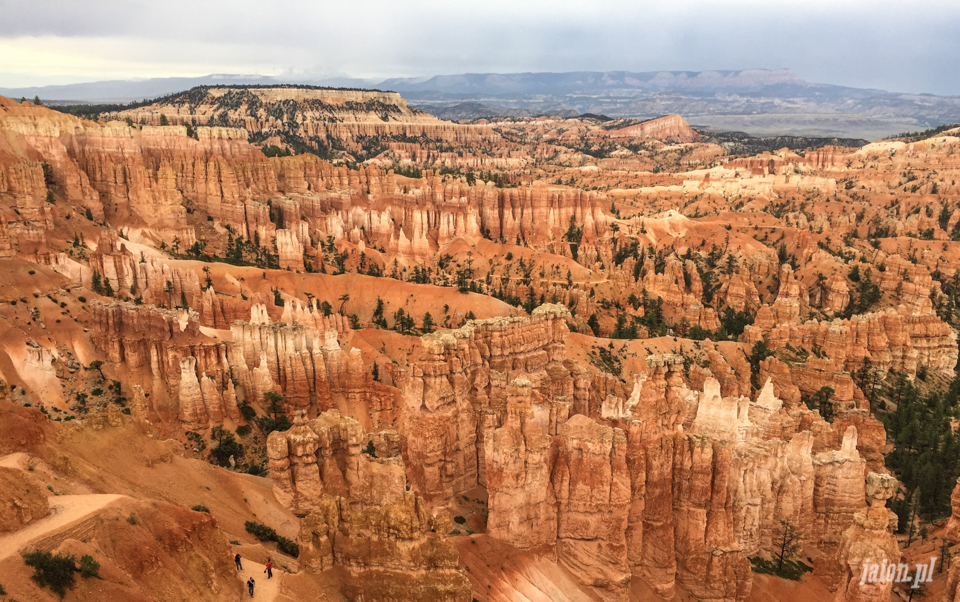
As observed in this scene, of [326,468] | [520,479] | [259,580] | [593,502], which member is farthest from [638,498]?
[259,580]

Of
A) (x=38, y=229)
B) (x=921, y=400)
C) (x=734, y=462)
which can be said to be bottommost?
(x=921, y=400)

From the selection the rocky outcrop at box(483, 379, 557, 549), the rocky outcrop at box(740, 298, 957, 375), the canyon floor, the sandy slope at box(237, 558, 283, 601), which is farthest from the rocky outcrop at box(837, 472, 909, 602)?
the rocky outcrop at box(740, 298, 957, 375)

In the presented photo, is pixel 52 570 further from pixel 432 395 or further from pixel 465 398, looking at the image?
pixel 465 398

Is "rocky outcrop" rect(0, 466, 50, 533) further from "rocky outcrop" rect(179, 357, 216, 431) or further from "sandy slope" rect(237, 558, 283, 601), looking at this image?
"rocky outcrop" rect(179, 357, 216, 431)

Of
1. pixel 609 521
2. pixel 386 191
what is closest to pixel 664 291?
pixel 386 191

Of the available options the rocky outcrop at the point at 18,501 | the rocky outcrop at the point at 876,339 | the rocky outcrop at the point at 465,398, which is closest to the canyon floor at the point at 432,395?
the rocky outcrop at the point at 18,501

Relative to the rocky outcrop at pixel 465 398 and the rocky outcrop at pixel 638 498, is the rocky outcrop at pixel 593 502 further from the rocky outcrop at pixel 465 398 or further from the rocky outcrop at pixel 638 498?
the rocky outcrop at pixel 465 398

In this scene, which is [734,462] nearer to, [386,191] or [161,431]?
[161,431]
